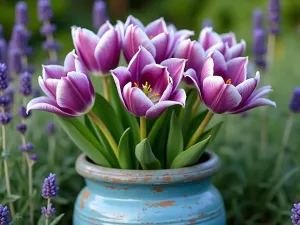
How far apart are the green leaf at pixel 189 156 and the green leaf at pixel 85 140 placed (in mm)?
174

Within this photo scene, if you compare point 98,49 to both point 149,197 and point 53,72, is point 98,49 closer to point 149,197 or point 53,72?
point 53,72

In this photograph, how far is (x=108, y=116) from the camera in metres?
1.54

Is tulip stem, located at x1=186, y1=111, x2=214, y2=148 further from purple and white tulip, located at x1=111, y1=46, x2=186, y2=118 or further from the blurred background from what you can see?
the blurred background

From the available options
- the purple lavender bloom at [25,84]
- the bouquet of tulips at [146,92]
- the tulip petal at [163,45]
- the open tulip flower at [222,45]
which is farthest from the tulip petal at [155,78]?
the purple lavender bloom at [25,84]

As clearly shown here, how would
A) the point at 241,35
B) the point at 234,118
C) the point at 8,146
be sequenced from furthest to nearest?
the point at 241,35 < the point at 234,118 < the point at 8,146

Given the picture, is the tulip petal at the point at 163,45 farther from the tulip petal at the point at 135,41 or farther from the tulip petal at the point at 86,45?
the tulip petal at the point at 86,45

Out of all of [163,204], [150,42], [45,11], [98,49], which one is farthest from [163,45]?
[45,11]

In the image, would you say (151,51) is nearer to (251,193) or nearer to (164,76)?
(164,76)

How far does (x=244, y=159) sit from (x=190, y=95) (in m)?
0.62

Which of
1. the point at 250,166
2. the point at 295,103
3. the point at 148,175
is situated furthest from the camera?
the point at 250,166

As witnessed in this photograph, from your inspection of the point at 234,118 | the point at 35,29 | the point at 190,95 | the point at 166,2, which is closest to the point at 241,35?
the point at 166,2

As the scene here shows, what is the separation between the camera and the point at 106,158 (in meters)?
1.51

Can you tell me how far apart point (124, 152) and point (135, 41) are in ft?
0.88

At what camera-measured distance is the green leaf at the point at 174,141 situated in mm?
1413
